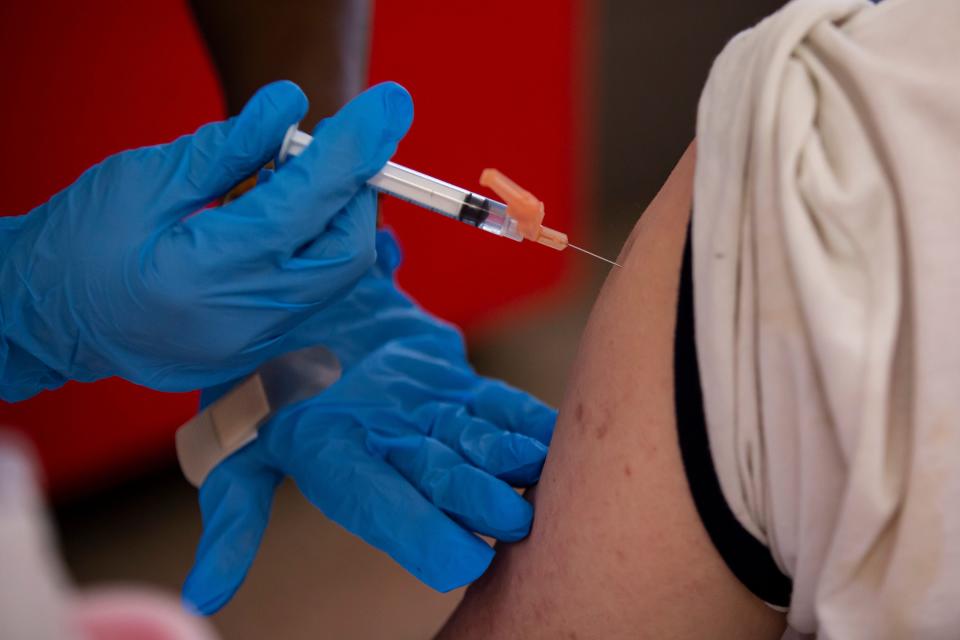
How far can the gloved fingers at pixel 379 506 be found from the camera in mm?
847

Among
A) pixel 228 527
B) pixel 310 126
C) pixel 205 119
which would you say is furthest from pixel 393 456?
pixel 205 119

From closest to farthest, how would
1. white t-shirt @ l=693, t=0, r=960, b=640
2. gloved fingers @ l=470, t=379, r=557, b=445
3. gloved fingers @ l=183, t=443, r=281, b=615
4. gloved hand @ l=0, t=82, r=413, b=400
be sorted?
white t-shirt @ l=693, t=0, r=960, b=640 < gloved hand @ l=0, t=82, r=413, b=400 < gloved fingers @ l=183, t=443, r=281, b=615 < gloved fingers @ l=470, t=379, r=557, b=445

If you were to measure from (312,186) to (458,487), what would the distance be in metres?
0.35

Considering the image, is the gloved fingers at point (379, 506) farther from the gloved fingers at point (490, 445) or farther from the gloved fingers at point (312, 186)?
the gloved fingers at point (312, 186)

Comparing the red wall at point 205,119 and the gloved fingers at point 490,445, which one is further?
the red wall at point 205,119

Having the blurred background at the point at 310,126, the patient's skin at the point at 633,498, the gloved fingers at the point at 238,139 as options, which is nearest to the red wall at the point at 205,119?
the blurred background at the point at 310,126

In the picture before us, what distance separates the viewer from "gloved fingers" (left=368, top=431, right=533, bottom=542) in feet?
2.70

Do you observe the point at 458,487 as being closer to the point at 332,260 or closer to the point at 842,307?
the point at 332,260

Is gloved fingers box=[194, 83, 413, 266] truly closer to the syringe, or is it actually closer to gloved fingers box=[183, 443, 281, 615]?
the syringe

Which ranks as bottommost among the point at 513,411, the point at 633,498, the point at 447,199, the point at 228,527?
the point at 228,527

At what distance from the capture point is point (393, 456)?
97cm

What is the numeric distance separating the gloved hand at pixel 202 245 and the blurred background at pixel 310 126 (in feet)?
1.14

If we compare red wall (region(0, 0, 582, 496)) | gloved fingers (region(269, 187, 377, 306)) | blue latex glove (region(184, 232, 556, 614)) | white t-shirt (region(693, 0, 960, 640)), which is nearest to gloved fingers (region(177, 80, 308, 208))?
gloved fingers (region(269, 187, 377, 306))

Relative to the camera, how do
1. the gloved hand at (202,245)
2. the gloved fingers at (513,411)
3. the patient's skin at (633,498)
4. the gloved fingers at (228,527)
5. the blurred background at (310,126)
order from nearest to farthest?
the patient's skin at (633,498) → the gloved hand at (202,245) → the gloved fingers at (228,527) → the gloved fingers at (513,411) → the blurred background at (310,126)
